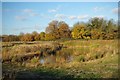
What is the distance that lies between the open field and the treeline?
0.45 feet

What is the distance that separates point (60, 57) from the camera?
5.83 metres

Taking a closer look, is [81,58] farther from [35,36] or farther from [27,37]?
[27,37]

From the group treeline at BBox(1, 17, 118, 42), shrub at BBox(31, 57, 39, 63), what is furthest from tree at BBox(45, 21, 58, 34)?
shrub at BBox(31, 57, 39, 63)

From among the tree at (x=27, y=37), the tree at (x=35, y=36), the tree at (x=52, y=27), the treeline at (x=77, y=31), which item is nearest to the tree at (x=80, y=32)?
the treeline at (x=77, y=31)

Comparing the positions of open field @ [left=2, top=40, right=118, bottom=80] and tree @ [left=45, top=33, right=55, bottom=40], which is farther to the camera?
tree @ [left=45, top=33, right=55, bottom=40]

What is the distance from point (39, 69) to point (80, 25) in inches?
63.5

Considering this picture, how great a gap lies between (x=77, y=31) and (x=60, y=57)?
84 cm

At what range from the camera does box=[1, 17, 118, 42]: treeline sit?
5.37m

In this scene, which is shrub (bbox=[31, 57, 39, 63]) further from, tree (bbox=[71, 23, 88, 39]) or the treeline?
tree (bbox=[71, 23, 88, 39])

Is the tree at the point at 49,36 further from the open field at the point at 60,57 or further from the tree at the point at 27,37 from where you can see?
the tree at the point at 27,37

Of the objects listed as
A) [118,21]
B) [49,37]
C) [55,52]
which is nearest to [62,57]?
[55,52]

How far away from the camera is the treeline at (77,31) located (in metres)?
5.37

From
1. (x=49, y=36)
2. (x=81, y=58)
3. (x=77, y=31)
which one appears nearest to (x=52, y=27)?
(x=49, y=36)

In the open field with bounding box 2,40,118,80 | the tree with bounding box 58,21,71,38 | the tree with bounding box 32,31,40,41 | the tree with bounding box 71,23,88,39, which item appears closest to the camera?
the open field with bounding box 2,40,118,80
